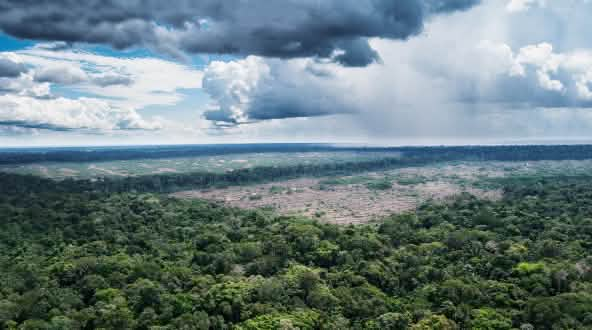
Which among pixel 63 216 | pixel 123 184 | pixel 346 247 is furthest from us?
pixel 123 184

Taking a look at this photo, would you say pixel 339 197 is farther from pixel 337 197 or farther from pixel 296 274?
pixel 296 274

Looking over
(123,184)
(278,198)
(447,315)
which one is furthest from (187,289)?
(123,184)

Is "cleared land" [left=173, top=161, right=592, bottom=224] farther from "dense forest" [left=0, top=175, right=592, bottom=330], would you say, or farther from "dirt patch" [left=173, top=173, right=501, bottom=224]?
"dense forest" [left=0, top=175, right=592, bottom=330]

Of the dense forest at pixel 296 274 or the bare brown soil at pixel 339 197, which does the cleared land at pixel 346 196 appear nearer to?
the bare brown soil at pixel 339 197

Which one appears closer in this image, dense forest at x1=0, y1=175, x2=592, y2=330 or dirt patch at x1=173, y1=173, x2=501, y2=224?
dense forest at x1=0, y1=175, x2=592, y2=330

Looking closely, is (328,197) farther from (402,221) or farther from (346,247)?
(346,247)

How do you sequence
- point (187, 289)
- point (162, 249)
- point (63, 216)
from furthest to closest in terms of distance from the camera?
1. point (63, 216)
2. point (162, 249)
3. point (187, 289)

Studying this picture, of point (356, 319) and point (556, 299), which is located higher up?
point (556, 299)

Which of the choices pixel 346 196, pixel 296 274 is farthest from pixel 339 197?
pixel 296 274

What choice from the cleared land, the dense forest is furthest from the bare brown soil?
the dense forest

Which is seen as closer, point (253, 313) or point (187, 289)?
point (253, 313)
